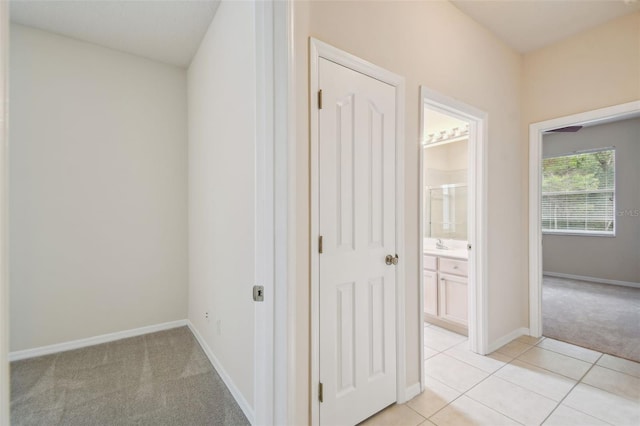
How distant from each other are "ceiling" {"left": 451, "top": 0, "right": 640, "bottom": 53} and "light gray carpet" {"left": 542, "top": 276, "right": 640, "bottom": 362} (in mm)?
2817

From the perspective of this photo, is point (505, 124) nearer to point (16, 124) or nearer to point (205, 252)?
point (205, 252)

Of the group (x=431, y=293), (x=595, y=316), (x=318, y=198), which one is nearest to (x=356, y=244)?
(x=318, y=198)

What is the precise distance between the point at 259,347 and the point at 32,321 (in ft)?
8.59

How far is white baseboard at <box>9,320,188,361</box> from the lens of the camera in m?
2.56

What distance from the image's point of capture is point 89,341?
111 inches

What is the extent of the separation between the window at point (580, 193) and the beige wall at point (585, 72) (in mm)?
3369

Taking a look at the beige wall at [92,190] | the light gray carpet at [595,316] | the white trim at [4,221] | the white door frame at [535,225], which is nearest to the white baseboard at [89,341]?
the beige wall at [92,190]

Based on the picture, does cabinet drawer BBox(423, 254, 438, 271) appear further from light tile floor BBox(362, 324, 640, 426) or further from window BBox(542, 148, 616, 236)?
window BBox(542, 148, 616, 236)

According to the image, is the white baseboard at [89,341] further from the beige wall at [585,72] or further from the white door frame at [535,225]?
the beige wall at [585,72]

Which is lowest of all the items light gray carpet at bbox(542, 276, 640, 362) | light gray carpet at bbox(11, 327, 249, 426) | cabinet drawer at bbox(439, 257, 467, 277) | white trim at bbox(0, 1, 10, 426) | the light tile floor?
light gray carpet at bbox(11, 327, 249, 426)

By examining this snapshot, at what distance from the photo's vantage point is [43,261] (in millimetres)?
2656

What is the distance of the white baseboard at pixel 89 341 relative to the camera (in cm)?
256

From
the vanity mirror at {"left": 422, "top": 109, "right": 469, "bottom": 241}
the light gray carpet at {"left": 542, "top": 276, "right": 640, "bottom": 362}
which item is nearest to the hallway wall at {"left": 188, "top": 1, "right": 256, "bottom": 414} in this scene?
the vanity mirror at {"left": 422, "top": 109, "right": 469, "bottom": 241}

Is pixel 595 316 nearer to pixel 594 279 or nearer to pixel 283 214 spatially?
pixel 594 279
